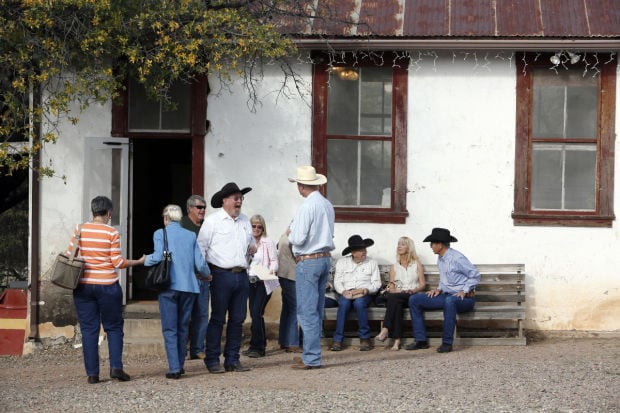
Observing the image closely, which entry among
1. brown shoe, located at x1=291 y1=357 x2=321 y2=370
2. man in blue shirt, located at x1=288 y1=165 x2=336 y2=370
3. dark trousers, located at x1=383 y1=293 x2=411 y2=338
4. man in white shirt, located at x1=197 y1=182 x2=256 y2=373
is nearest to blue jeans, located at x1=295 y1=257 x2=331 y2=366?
man in blue shirt, located at x1=288 y1=165 x2=336 y2=370

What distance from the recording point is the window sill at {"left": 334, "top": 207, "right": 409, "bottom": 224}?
41.8ft

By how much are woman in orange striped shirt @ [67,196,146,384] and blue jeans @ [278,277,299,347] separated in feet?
8.06

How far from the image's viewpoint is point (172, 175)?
18.2 m

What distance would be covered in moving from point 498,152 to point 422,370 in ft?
11.2

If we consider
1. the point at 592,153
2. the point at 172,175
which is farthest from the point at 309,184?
the point at 172,175

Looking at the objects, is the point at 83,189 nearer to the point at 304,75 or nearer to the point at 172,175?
the point at 304,75

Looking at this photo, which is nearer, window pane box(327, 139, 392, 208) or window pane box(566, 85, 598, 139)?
window pane box(566, 85, 598, 139)

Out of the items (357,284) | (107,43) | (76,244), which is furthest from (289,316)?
(107,43)

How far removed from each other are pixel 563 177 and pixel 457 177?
1227 mm

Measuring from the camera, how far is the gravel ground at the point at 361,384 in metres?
8.59

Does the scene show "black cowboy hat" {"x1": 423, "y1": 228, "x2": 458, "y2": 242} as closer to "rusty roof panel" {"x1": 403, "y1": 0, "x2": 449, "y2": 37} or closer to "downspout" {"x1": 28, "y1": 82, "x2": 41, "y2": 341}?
"rusty roof panel" {"x1": 403, "y1": 0, "x2": 449, "y2": 37}

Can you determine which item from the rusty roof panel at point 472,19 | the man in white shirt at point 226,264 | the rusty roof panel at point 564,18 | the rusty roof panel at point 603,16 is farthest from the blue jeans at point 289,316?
the rusty roof panel at point 603,16

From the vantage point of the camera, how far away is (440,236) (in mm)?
11977

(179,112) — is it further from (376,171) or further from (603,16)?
(603,16)
